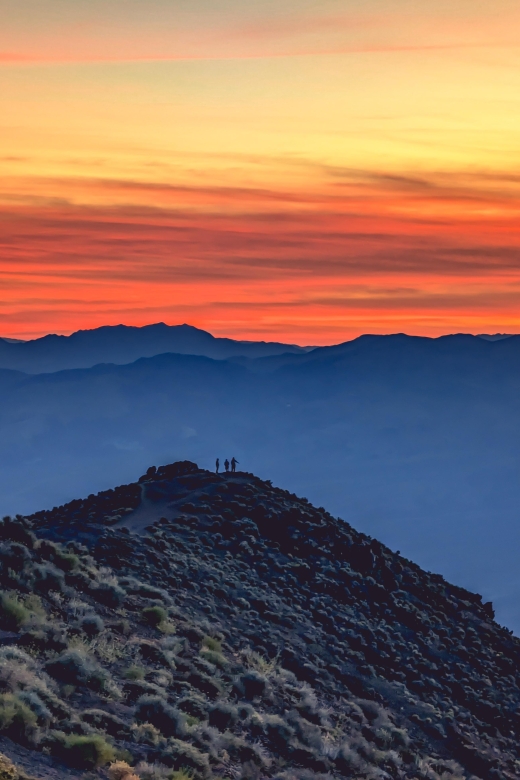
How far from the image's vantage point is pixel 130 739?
18172 millimetres

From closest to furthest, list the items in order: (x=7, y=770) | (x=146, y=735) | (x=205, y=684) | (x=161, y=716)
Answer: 1. (x=7, y=770)
2. (x=146, y=735)
3. (x=161, y=716)
4. (x=205, y=684)

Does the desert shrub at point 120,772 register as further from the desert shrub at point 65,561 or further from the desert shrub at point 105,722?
the desert shrub at point 65,561

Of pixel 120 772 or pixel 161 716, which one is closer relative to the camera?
pixel 120 772

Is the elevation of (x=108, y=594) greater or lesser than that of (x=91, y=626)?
greater

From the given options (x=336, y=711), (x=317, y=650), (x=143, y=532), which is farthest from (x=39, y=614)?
(x=143, y=532)

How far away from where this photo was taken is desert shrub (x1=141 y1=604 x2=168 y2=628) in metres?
28.0

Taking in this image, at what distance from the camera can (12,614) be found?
890 inches

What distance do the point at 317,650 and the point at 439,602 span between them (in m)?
15.0

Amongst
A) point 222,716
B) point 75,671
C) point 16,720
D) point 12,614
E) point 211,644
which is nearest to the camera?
point 16,720

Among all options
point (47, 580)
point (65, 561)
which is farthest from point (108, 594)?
point (47, 580)

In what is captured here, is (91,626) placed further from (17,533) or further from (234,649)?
(234,649)

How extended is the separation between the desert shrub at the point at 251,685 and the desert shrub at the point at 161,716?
5.29 metres

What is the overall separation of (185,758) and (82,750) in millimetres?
2384

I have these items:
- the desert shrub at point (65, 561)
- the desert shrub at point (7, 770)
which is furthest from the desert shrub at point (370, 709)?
the desert shrub at point (7, 770)
